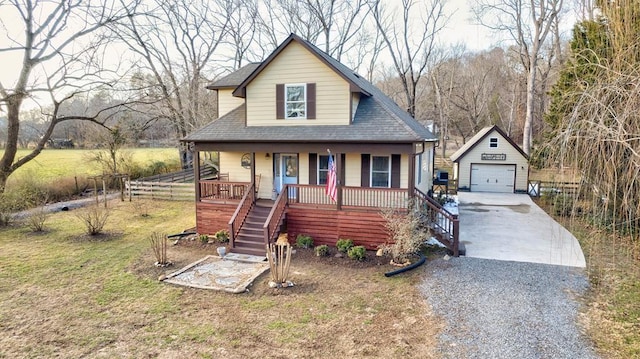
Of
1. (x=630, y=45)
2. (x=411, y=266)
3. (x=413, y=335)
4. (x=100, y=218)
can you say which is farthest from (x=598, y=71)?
(x=100, y=218)

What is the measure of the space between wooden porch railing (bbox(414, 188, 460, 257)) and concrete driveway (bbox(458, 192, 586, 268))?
637mm

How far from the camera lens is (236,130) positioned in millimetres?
14305

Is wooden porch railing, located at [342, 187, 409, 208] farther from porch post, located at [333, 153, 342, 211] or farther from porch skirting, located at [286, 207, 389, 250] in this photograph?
porch skirting, located at [286, 207, 389, 250]

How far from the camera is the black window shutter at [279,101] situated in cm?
1388

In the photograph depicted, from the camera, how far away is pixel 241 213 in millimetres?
13336

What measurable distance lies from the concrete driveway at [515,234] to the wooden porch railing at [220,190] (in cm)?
848

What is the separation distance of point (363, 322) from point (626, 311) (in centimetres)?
557

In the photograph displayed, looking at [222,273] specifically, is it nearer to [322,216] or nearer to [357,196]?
[322,216]

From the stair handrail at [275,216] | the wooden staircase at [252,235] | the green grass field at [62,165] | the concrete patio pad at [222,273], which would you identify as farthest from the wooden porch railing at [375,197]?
the green grass field at [62,165]

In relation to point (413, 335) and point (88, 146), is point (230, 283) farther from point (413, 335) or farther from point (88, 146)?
point (88, 146)

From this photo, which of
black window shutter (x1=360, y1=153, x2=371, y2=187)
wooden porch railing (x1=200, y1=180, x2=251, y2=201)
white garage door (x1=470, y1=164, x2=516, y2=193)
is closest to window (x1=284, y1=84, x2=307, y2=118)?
black window shutter (x1=360, y1=153, x2=371, y2=187)

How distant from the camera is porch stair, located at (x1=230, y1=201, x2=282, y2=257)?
476 inches

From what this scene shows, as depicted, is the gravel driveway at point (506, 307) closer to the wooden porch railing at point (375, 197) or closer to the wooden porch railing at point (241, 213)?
the wooden porch railing at point (375, 197)

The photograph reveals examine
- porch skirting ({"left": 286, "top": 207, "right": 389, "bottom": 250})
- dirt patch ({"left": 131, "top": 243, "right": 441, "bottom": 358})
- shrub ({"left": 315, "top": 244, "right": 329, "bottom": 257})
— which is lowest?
dirt patch ({"left": 131, "top": 243, "right": 441, "bottom": 358})
